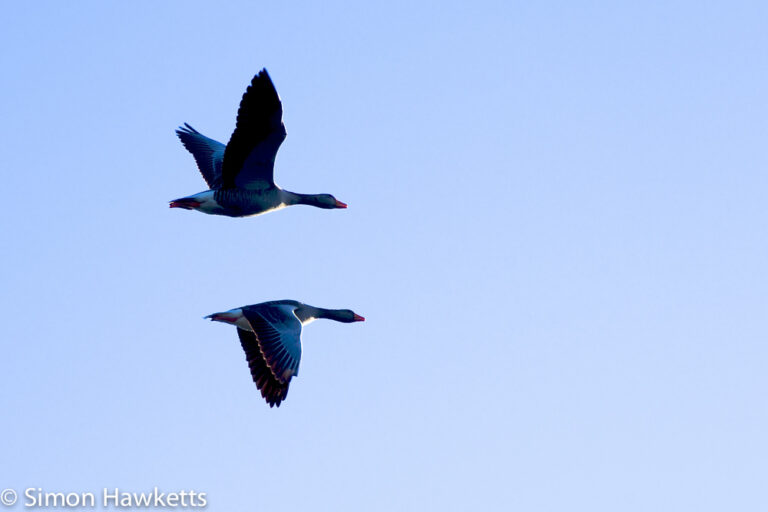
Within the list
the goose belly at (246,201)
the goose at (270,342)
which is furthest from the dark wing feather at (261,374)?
the goose belly at (246,201)

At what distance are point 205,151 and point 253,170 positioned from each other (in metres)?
5.47

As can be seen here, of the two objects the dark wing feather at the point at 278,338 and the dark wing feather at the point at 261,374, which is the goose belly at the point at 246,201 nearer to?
the dark wing feather at the point at 278,338

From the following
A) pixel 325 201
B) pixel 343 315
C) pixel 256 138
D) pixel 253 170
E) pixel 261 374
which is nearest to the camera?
pixel 261 374

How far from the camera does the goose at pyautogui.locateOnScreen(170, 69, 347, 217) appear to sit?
84.4 ft

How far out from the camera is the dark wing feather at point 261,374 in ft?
82.9

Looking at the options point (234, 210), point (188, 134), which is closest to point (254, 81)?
point (234, 210)

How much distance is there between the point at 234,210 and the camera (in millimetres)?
28062

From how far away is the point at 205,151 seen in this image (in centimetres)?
3262

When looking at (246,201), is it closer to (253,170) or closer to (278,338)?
(253,170)

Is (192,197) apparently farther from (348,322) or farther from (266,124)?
(348,322)

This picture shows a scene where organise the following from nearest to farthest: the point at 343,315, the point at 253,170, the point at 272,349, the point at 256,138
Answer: the point at 272,349
the point at 256,138
the point at 253,170
the point at 343,315

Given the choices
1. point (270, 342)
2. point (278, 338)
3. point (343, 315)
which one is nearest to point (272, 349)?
point (270, 342)

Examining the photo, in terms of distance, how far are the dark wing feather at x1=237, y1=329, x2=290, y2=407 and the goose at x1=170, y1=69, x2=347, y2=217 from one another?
322 centimetres

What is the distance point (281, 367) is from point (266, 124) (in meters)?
5.25
